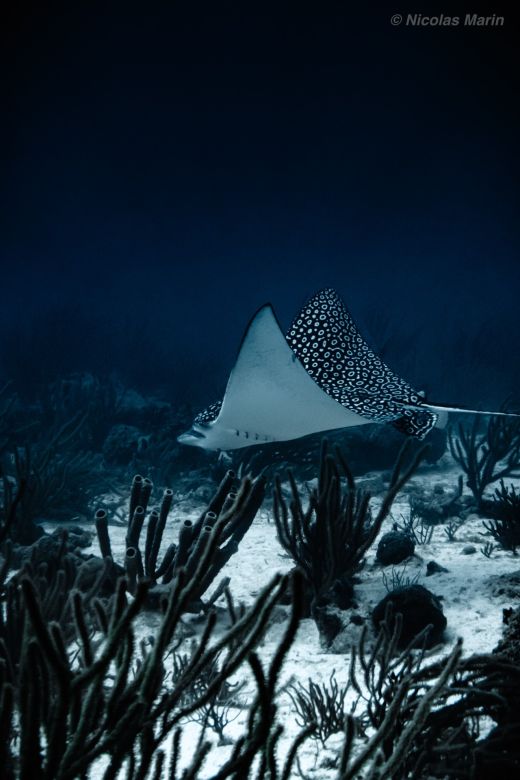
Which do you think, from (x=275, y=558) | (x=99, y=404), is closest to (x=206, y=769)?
(x=275, y=558)

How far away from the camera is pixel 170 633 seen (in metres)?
1.36

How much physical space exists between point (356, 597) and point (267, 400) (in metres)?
1.96

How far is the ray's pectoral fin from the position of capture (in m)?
3.98

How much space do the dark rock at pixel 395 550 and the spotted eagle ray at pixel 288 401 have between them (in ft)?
4.34


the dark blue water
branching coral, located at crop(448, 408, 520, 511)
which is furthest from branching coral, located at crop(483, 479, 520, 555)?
the dark blue water

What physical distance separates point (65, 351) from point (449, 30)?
24.0m

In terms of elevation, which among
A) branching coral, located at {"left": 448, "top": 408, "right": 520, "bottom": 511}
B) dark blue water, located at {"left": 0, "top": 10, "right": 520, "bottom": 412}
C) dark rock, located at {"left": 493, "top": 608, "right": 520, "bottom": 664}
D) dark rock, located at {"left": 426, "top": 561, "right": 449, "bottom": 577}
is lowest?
dark rock, located at {"left": 426, "top": 561, "right": 449, "bottom": 577}

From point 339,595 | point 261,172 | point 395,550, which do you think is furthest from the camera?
point 261,172

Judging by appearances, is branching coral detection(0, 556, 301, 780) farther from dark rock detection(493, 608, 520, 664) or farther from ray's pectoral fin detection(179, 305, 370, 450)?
ray's pectoral fin detection(179, 305, 370, 450)

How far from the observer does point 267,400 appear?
431 centimetres

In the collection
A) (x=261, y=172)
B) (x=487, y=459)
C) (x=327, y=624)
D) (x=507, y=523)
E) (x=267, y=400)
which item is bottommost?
(x=327, y=624)

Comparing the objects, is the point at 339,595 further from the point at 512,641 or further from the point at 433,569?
the point at 512,641

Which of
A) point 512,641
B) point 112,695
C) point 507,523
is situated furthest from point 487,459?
point 112,695

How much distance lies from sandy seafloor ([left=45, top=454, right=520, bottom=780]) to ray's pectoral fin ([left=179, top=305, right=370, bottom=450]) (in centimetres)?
147
